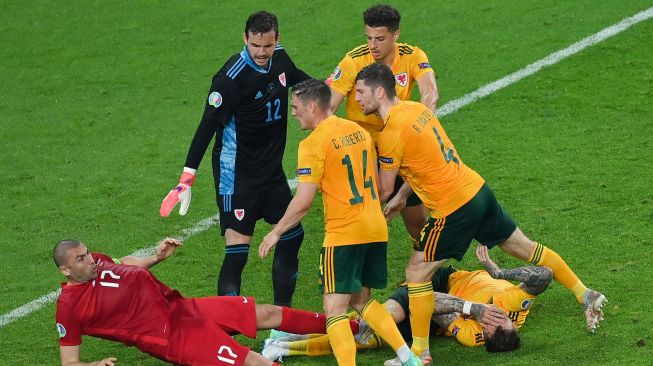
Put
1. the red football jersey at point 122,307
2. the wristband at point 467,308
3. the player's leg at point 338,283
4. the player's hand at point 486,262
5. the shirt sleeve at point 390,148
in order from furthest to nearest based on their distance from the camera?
the player's hand at point 486,262 → the wristband at point 467,308 → the shirt sleeve at point 390,148 → the player's leg at point 338,283 → the red football jersey at point 122,307

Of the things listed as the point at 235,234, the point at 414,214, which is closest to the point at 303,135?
the point at 414,214

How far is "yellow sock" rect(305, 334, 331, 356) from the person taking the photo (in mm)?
9172

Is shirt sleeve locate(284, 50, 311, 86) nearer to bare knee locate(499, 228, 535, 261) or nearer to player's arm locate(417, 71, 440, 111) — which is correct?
player's arm locate(417, 71, 440, 111)

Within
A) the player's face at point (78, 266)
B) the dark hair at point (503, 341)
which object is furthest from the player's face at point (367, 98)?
the player's face at point (78, 266)

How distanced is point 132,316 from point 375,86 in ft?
7.70

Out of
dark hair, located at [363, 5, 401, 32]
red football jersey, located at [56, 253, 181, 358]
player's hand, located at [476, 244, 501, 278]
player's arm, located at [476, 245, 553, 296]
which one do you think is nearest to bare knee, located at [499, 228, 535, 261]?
player's arm, located at [476, 245, 553, 296]

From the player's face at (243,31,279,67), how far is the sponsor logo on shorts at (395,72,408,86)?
3.74ft

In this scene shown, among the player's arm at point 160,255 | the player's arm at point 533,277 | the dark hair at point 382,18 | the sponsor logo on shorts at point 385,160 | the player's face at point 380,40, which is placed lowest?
the player's arm at point 533,277

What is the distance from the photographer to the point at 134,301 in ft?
27.8

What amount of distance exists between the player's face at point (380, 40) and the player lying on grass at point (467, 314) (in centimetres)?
193

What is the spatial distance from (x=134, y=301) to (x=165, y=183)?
4226 mm

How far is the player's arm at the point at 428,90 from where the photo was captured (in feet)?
32.3

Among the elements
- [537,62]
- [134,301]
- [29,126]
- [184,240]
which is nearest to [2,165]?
[29,126]

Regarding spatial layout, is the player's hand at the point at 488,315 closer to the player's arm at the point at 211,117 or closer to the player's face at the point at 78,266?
the player's arm at the point at 211,117
